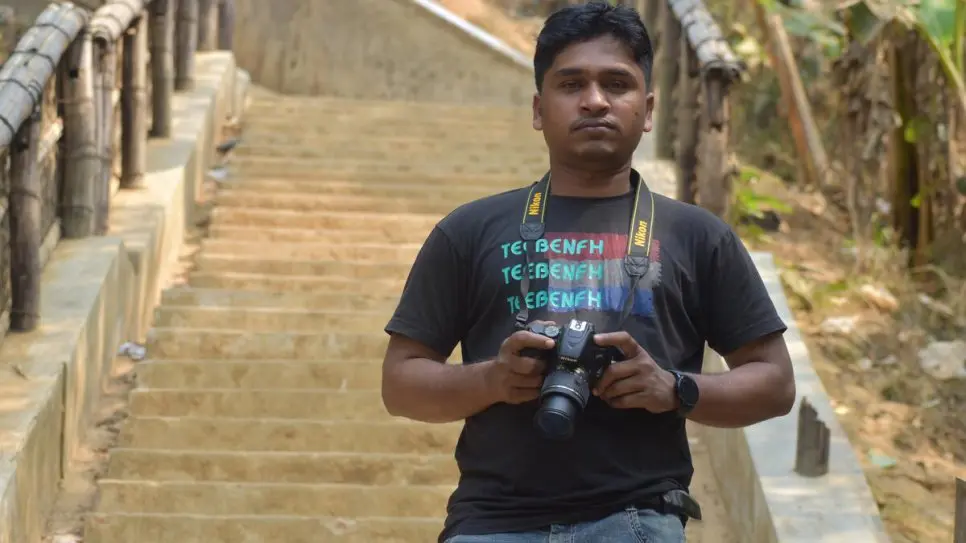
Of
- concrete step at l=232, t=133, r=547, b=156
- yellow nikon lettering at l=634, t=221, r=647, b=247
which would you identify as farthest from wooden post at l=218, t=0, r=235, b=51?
yellow nikon lettering at l=634, t=221, r=647, b=247

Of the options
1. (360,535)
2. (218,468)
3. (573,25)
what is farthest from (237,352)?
(573,25)

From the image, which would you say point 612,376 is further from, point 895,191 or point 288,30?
point 288,30

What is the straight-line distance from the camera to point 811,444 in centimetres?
422

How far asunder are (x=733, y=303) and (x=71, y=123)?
362 cm

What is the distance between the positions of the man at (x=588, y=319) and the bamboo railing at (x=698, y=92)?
351 centimetres

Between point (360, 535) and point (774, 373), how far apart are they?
2203mm

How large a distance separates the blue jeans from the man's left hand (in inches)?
7.5

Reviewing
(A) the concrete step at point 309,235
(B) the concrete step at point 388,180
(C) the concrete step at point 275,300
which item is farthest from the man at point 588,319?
(B) the concrete step at point 388,180

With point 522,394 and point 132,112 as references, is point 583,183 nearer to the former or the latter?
point 522,394

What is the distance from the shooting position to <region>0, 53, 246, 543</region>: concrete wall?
4.09 meters

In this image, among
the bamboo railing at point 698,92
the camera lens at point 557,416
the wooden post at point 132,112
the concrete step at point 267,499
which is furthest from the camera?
the wooden post at point 132,112

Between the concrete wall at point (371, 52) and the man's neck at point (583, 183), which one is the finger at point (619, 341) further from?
the concrete wall at point (371, 52)

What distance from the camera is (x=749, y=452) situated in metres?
4.42

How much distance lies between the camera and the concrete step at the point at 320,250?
21.2ft
